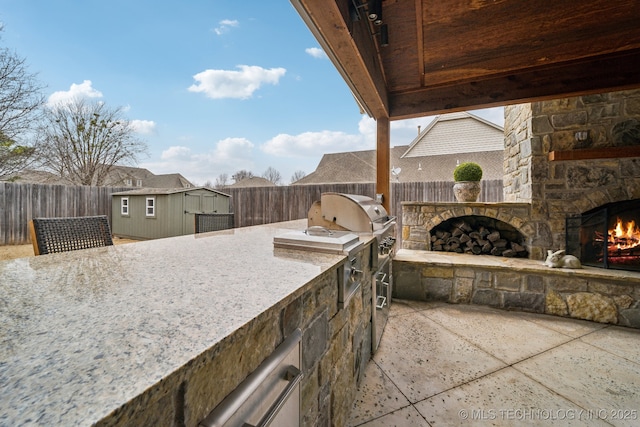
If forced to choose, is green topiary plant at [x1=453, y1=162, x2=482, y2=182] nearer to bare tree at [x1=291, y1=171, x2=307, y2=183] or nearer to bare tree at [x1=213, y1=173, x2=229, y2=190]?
bare tree at [x1=291, y1=171, x2=307, y2=183]

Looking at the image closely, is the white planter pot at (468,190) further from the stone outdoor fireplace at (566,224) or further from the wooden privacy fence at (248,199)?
the wooden privacy fence at (248,199)

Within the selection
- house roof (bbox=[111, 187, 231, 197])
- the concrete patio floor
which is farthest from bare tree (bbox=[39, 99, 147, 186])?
the concrete patio floor

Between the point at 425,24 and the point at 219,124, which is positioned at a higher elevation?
the point at 219,124

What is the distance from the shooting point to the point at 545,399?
1577mm

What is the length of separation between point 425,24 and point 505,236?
2.86 meters

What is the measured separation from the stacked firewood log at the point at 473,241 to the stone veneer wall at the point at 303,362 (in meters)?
2.21

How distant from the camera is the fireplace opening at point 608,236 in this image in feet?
9.09

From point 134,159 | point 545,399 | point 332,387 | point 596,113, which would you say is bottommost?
point 545,399

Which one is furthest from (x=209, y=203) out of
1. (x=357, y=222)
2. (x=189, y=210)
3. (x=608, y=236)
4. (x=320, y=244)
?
(x=608, y=236)

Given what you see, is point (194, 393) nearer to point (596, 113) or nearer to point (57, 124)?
point (596, 113)

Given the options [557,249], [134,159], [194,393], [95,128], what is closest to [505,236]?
[557,249]

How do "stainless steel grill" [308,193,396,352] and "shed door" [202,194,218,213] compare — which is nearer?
"stainless steel grill" [308,193,396,352]

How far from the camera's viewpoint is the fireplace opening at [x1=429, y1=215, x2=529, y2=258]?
132 inches

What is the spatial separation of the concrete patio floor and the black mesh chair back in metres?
1.98
